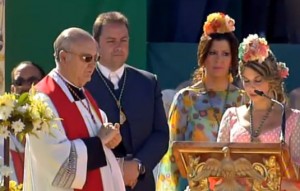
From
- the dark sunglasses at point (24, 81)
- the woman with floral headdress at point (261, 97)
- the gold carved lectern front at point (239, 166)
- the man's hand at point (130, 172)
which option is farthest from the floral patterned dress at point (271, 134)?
the dark sunglasses at point (24, 81)

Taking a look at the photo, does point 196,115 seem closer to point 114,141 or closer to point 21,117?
point 114,141

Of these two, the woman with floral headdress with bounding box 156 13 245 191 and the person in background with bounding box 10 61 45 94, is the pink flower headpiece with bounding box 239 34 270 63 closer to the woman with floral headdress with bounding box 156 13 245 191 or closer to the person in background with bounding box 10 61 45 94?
the woman with floral headdress with bounding box 156 13 245 191

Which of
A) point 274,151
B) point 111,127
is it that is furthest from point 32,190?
point 274,151

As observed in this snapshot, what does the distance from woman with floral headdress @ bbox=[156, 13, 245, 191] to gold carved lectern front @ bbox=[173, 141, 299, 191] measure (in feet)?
4.20

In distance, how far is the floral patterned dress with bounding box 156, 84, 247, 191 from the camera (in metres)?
6.50

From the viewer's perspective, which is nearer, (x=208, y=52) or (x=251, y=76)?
(x=251, y=76)

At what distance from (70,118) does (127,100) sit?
889mm

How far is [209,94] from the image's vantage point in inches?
261

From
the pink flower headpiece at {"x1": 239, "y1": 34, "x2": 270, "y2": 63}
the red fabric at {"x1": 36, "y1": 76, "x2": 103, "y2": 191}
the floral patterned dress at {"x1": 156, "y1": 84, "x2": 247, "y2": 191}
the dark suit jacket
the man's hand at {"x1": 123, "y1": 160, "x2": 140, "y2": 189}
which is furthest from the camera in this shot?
the floral patterned dress at {"x1": 156, "y1": 84, "x2": 247, "y2": 191}

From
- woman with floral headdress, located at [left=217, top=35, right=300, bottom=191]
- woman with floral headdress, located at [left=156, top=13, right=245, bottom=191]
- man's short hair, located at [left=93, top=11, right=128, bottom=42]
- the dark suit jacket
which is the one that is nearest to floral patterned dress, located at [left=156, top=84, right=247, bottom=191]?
woman with floral headdress, located at [left=156, top=13, right=245, bottom=191]

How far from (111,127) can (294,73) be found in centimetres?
321

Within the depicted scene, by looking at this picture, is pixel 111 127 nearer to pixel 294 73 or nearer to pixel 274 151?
pixel 274 151

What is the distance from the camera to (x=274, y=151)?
5082mm

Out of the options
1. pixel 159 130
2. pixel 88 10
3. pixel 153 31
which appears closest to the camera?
pixel 159 130
